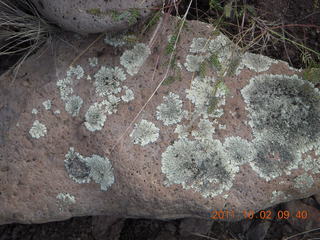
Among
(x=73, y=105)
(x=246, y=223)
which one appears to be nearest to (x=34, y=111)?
(x=73, y=105)

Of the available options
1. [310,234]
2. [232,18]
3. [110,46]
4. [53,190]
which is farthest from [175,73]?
[310,234]

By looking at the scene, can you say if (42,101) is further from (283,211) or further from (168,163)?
(283,211)

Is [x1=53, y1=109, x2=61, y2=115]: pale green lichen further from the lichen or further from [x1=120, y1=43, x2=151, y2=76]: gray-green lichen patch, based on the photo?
[x1=120, y1=43, x2=151, y2=76]: gray-green lichen patch

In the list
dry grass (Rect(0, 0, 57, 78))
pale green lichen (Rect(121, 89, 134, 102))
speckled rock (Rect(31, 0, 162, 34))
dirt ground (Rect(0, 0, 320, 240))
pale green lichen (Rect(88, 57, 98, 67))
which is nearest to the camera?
speckled rock (Rect(31, 0, 162, 34))

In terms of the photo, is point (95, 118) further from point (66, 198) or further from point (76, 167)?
point (66, 198)

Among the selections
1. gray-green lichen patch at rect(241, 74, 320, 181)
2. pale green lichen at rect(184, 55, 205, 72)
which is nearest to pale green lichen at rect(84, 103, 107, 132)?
pale green lichen at rect(184, 55, 205, 72)

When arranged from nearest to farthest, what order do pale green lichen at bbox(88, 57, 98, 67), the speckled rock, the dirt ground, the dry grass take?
the speckled rock, pale green lichen at bbox(88, 57, 98, 67), the dry grass, the dirt ground

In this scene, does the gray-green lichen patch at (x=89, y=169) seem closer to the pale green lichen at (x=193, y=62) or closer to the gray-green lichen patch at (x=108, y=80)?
the gray-green lichen patch at (x=108, y=80)
